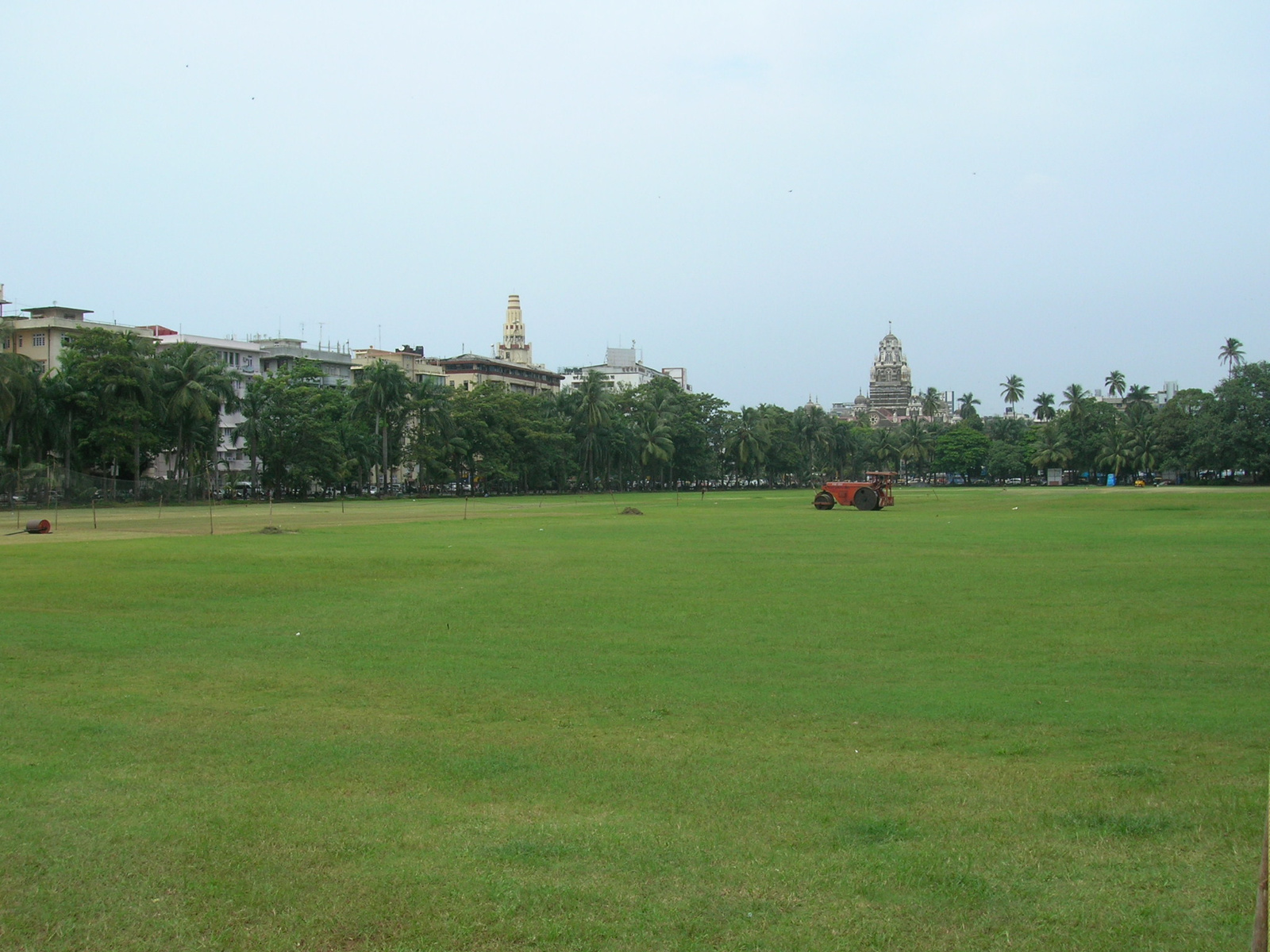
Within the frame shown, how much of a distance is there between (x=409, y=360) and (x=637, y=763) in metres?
161

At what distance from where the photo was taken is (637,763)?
10.0 metres

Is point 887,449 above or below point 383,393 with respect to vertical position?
below

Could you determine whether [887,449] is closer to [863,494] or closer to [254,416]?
[254,416]

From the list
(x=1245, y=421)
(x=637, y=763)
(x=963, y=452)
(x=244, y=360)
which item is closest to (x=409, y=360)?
(x=244, y=360)

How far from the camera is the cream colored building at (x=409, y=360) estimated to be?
16462 centimetres

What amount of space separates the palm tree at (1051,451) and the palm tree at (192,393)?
366ft

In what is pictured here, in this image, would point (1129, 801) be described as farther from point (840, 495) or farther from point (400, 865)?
point (840, 495)

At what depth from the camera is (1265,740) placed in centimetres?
1051

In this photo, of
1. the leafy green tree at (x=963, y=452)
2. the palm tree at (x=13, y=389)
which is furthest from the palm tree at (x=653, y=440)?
the palm tree at (x=13, y=389)

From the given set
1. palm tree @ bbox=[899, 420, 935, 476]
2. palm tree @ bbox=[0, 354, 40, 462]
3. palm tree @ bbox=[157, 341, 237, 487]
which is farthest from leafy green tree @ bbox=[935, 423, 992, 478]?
palm tree @ bbox=[0, 354, 40, 462]

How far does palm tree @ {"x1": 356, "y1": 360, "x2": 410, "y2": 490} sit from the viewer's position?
363 ft

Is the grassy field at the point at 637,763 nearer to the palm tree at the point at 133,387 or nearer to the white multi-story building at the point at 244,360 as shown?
the palm tree at the point at 133,387

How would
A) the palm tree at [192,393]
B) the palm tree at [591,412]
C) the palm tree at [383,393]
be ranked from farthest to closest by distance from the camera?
the palm tree at [591,412] → the palm tree at [383,393] → the palm tree at [192,393]

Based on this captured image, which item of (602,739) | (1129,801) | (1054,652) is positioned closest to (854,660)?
(1054,652)
